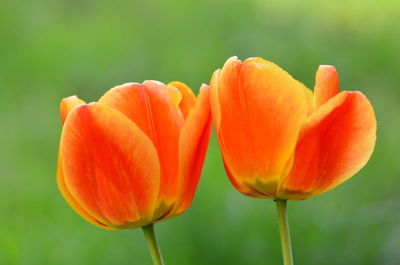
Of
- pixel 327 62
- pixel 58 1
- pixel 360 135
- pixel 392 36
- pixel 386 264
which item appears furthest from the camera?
pixel 58 1

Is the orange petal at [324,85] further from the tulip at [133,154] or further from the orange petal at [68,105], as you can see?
the orange petal at [68,105]

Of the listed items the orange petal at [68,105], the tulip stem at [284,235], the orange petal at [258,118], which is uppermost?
the orange petal at [68,105]

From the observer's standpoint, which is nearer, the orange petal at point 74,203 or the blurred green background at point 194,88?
the orange petal at point 74,203

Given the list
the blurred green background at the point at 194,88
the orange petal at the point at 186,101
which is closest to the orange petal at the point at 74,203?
the orange petal at the point at 186,101

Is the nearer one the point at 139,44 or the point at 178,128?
the point at 178,128

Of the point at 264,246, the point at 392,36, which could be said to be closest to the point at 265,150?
the point at 264,246

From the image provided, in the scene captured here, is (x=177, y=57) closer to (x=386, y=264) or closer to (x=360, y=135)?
(x=386, y=264)

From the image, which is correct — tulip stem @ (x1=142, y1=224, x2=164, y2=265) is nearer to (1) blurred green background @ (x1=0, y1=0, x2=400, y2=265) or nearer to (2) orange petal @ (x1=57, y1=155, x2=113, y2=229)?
(2) orange petal @ (x1=57, y1=155, x2=113, y2=229)
